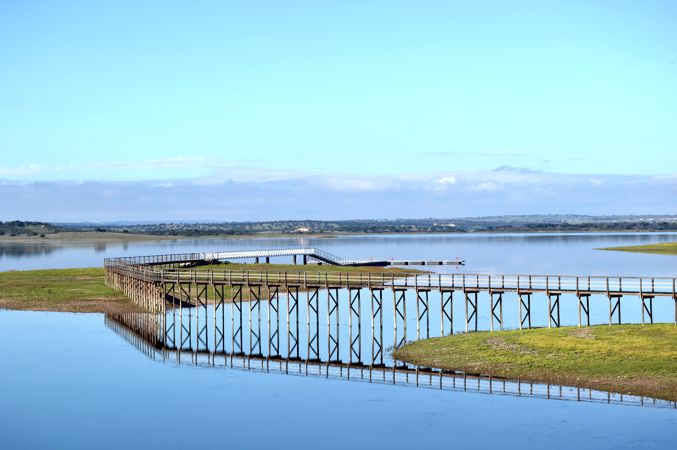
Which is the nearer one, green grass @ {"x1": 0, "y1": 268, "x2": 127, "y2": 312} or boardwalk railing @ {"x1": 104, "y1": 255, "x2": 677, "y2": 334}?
boardwalk railing @ {"x1": 104, "y1": 255, "x2": 677, "y2": 334}

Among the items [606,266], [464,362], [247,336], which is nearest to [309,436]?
[464,362]

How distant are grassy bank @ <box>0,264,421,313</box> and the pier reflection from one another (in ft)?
42.8

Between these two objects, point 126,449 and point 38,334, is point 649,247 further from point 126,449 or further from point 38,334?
point 126,449

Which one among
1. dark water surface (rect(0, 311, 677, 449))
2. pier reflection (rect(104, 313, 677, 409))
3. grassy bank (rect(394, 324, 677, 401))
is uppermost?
grassy bank (rect(394, 324, 677, 401))

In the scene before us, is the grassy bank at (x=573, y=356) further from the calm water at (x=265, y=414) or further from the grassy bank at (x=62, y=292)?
the grassy bank at (x=62, y=292)

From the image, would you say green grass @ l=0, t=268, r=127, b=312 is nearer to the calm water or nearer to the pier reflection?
the pier reflection

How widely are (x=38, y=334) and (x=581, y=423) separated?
1518 inches

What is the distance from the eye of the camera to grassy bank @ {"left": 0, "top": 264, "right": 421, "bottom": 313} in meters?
76.8

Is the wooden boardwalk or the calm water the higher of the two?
the wooden boardwalk

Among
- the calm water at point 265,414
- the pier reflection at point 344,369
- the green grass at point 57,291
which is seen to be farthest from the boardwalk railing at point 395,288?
the calm water at point 265,414

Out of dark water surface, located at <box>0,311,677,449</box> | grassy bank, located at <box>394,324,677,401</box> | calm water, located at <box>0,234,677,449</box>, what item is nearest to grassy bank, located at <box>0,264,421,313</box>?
grassy bank, located at <box>394,324,677,401</box>

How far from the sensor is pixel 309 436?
34.0m

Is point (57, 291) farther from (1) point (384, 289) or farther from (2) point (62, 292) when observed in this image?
(1) point (384, 289)

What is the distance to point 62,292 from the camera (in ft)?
276
